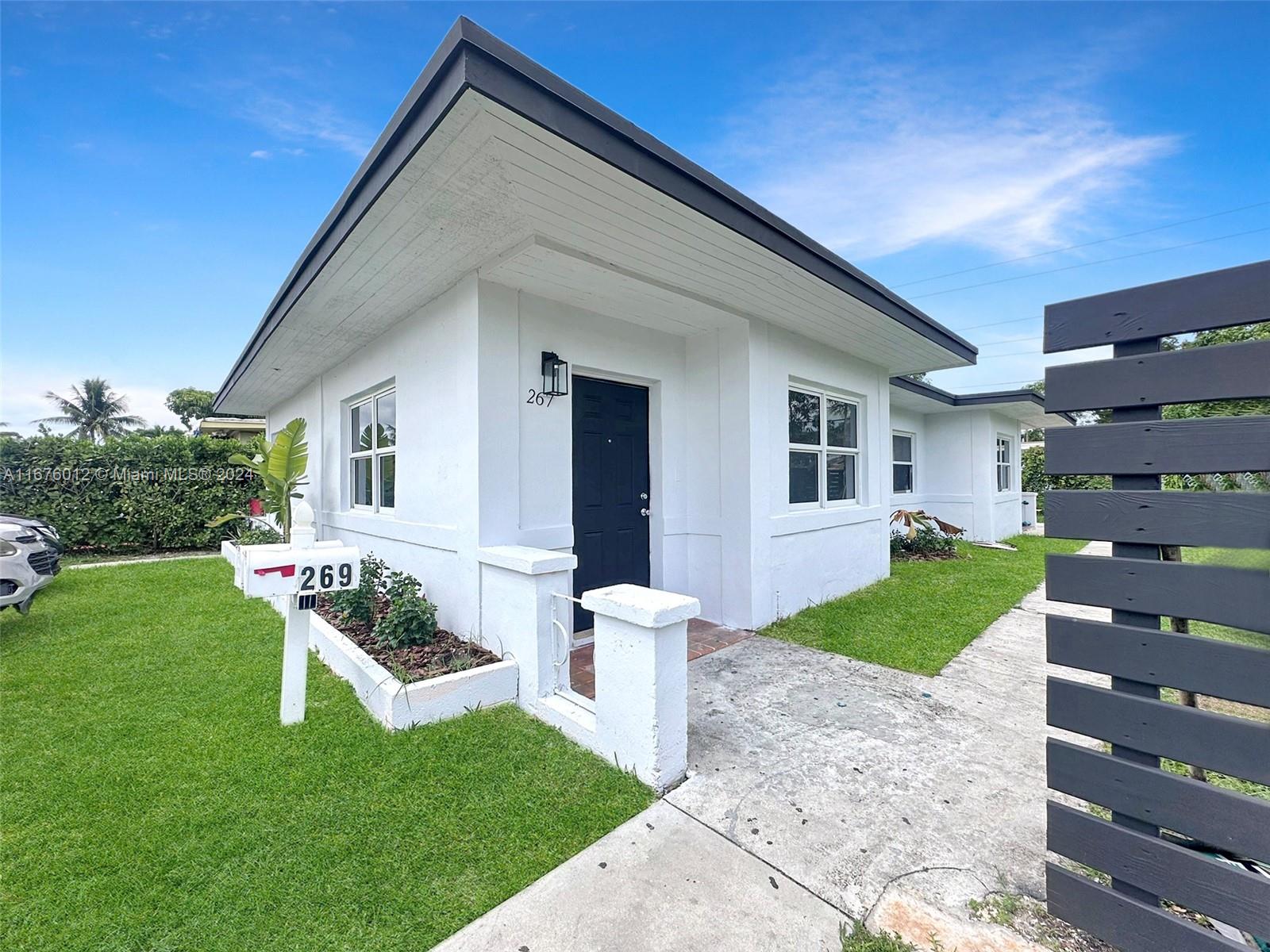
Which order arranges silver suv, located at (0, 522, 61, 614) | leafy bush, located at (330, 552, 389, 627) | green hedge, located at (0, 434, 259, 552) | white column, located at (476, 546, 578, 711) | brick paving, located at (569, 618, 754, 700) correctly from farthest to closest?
green hedge, located at (0, 434, 259, 552) < silver suv, located at (0, 522, 61, 614) < leafy bush, located at (330, 552, 389, 627) < brick paving, located at (569, 618, 754, 700) < white column, located at (476, 546, 578, 711)

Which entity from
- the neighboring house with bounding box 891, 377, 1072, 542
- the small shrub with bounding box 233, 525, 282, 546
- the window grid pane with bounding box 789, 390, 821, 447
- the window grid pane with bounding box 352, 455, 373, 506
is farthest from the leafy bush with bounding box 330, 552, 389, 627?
the neighboring house with bounding box 891, 377, 1072, 542

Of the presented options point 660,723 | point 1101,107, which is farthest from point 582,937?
point 1101,107

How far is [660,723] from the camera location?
2.43 meters

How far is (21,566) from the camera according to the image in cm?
505

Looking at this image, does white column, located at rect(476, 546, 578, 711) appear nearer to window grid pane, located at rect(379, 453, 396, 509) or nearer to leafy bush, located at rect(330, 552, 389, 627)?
leafy bush, located at rect(330, 552, 389, 627)

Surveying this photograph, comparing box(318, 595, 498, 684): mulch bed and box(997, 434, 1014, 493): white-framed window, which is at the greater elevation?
box(997, 434, 1014, 493): white-framed window

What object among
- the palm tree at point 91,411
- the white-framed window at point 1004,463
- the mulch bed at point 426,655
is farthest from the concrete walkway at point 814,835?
the palm tree at point 91,411

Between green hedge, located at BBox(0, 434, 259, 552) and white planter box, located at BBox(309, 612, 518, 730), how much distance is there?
34.2 ft

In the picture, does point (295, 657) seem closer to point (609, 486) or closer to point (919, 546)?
point (609, 486)

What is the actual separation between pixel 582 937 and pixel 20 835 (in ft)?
8.24

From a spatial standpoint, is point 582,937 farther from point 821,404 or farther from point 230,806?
point 821,404

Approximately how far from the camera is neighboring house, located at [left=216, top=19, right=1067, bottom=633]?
2555 mm

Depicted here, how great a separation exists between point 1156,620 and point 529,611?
9.37ft

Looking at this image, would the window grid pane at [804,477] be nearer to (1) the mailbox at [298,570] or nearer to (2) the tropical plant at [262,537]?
(1) the mailbox at [298,570]
